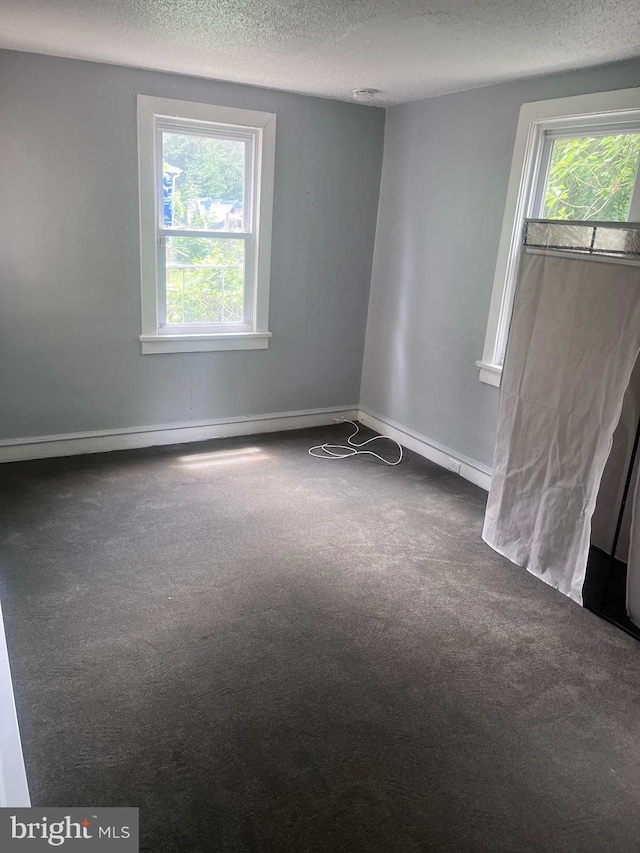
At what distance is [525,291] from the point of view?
2.84 metres

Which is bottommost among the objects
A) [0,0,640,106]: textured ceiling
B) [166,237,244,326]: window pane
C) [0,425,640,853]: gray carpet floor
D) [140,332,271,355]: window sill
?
[0,425,640,853]: gray carpet floor

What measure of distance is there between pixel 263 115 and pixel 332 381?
1980 mm

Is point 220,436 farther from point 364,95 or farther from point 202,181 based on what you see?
point 364,95

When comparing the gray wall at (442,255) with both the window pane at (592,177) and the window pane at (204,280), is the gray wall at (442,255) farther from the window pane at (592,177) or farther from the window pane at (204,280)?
the window pane at (204,280)

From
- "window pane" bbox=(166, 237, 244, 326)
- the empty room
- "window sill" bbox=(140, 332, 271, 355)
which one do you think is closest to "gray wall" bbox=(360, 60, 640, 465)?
the empty room

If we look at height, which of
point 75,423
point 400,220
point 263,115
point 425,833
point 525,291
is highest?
point 263,115

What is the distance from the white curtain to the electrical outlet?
3.36ft

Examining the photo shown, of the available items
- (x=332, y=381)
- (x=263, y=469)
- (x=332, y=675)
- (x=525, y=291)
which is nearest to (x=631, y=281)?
(x=525, y=291)

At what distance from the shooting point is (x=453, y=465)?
4.19 metres

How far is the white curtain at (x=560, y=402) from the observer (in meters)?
2.49

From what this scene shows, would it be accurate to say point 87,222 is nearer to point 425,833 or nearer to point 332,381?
point 332,381

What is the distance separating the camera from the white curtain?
2490mm

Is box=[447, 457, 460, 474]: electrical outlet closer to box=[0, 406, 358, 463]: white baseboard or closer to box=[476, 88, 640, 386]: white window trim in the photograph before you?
box=[476, 88, 640, 386]: white window trim

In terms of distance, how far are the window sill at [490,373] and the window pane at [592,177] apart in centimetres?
91
